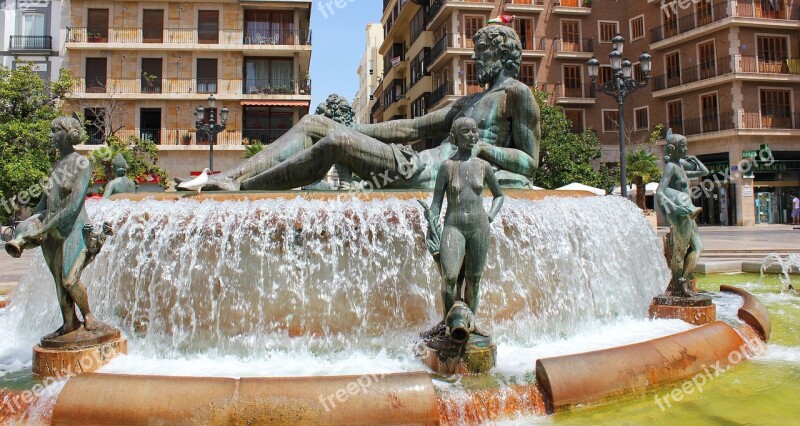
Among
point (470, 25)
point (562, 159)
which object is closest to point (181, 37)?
point (470, 25)

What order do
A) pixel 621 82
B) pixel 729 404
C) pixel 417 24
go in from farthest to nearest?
pixel 417 24
pixel 621 82
pixel 729 404

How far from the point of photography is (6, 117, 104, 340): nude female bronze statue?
3.87 meters

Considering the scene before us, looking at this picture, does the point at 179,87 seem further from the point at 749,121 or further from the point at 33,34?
the point at 749,121

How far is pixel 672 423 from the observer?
11.2ft

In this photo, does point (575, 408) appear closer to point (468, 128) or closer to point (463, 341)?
point (463, 341)

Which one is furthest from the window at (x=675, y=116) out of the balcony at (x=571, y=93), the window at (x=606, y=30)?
the window at (x=606, y=30)

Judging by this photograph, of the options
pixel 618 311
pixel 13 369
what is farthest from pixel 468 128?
pixel 13 369

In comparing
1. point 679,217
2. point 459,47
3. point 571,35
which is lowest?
point 679,217

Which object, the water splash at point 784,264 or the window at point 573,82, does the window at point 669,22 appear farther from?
the water splash at point 784,264

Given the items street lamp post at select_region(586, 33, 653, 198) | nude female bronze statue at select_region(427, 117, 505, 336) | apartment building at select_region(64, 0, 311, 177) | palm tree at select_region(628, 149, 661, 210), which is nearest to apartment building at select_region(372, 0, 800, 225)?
palm tree at select_region(628, 149, 661, 210)

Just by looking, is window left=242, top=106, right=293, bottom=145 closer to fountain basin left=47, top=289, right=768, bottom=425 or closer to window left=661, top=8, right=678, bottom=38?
window left=661, top=8, right=678, bottom=38

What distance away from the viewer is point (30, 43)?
37.6 metres

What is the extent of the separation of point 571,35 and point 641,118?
723cm

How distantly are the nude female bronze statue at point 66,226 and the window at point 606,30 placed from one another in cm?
4119
